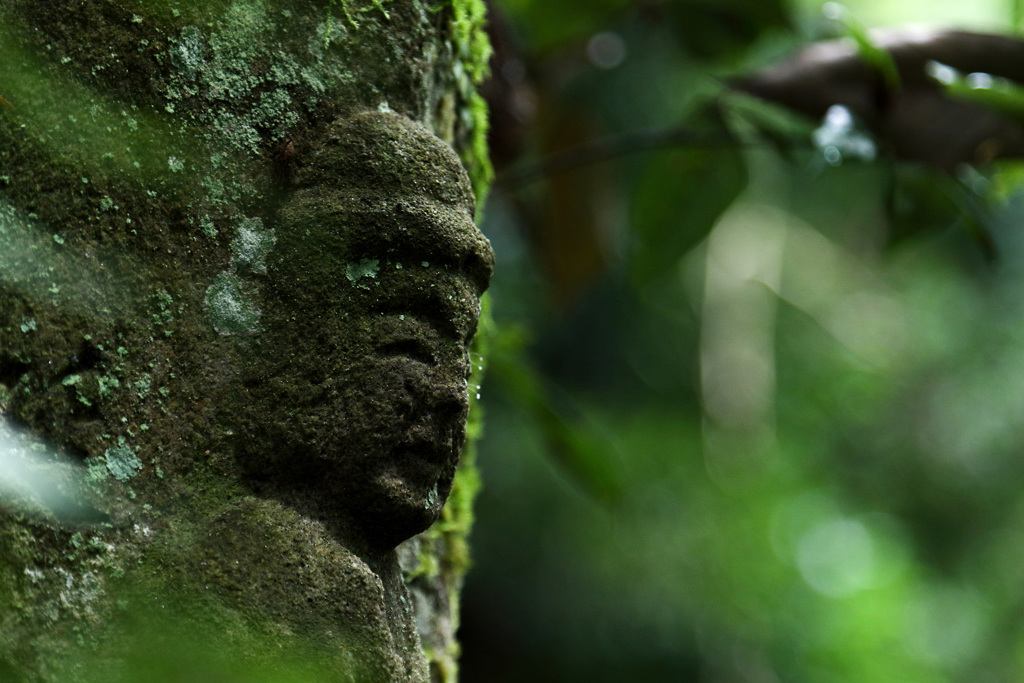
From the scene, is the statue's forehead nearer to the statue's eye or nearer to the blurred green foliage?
the statue's eye

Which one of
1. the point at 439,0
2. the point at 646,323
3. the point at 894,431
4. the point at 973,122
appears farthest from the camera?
the point at 894,431

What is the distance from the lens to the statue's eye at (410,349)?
1.78 ft

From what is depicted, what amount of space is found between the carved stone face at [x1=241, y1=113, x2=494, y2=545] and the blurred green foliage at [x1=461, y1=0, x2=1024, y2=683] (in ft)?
1.96

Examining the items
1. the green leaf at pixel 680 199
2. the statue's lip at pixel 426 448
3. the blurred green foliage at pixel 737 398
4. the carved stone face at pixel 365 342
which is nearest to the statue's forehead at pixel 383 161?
the carved stone face at pixel 365 342

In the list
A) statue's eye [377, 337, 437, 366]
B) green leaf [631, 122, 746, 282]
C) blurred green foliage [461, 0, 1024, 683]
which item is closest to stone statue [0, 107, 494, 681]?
statue's eye [377, 337, 437, 366]

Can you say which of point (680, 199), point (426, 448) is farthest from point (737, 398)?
point (426, 448)

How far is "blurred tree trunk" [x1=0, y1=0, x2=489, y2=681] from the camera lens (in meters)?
0.49

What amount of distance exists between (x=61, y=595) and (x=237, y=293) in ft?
0.65

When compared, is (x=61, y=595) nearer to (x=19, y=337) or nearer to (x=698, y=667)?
(x=19, y=337)

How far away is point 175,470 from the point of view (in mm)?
529

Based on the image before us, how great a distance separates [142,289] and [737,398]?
1878mm

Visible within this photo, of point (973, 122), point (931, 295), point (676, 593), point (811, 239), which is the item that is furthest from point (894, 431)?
point (973, 122)

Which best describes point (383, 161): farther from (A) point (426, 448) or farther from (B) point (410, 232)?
(A) point (426, 448)

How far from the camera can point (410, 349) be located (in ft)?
1.80
